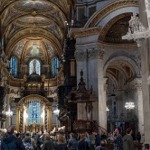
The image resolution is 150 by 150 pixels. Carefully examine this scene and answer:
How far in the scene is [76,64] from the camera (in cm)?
2286

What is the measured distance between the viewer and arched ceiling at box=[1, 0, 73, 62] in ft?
103

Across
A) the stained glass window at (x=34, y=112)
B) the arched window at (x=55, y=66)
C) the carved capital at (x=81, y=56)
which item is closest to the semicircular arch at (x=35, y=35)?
the arched window at (x=55, y=66)

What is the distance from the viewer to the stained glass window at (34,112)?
43.7 m

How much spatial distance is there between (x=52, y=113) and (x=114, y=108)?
1382 centimetres

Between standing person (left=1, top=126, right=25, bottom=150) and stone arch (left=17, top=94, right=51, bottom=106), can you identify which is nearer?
standing person (left=1, top=126, right=25, bottom=150)

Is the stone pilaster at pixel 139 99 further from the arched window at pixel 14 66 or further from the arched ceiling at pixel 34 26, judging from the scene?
the arched window at pixel 14 66

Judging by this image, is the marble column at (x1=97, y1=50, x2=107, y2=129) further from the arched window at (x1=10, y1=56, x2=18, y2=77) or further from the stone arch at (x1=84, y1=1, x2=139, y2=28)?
the arched window at (x1=10, y1=56, x2=18, y2=77)

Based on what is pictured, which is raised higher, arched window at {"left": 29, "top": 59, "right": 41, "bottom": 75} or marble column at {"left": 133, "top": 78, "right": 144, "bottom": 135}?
arched window at {"left": 29, "top": 59, "right": 41, "bottom": 75}

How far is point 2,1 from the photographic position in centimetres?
2895

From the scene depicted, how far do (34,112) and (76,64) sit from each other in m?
22.3

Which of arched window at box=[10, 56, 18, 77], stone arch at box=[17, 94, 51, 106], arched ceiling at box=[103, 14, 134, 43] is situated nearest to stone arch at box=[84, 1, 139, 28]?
arched ceiling at box=[103, 14, 134, 43]

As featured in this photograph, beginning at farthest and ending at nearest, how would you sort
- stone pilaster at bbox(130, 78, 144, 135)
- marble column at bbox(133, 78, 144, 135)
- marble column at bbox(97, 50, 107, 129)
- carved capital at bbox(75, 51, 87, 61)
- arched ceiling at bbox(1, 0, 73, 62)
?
arched ceiling at bbox(1, 0, 73, 62)
stone pilaster at bbox(130, 78, 144, 135)
marble column at bbox(133, 78, 144, 135)
carved capital at bbox(75, 51, 87, 61)
marble column at bbox(97, 50, 107, 129)

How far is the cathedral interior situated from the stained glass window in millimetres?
123

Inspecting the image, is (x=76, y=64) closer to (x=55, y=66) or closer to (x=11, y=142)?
(x=11, y=142)
